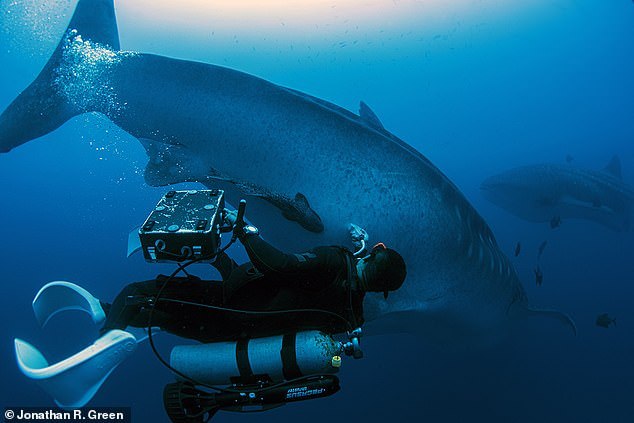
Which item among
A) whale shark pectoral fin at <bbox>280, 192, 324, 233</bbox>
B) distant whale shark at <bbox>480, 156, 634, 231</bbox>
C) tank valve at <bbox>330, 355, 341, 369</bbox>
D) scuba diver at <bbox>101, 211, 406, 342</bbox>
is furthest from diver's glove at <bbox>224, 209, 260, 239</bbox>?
distant whale shark at <bbox>480, 156, 634, 231</bbox>

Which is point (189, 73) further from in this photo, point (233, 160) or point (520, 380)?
point (520, 380)

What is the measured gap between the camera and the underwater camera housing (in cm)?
194

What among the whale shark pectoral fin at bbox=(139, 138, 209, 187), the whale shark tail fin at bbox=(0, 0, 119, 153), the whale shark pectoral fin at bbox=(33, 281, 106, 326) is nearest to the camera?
the whale shark pectoral fin at bbox=(33, 281, 106, 326)

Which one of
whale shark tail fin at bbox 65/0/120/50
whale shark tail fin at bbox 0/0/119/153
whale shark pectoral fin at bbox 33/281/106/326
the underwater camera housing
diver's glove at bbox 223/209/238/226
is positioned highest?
whale shark tail fin at bbox 65/0/120/50

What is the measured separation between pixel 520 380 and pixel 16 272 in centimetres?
2574

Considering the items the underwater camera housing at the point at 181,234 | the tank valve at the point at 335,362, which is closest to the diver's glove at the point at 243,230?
the underwater camera housing at the point at 181,234

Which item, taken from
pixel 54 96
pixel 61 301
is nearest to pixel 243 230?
pixel 61 301

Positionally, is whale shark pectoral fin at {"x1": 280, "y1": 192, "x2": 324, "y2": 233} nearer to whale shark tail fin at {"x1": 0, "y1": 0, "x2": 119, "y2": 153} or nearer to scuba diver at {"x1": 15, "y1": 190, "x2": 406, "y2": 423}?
scuba diver at {"x1": 15, "y1": 190, "x2": 406, "y2": 423}

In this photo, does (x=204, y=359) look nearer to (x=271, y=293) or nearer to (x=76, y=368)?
(x=271, y=293)

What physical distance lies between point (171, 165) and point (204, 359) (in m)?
2.12

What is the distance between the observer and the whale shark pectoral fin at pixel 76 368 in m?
1.92

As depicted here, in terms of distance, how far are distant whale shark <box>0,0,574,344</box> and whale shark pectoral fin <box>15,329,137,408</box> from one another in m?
1.58

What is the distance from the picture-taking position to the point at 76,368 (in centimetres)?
198

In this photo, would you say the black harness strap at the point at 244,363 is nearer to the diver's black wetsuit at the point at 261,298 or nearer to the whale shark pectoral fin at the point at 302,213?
the diver's black wetsuit at the point at 261,298
